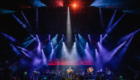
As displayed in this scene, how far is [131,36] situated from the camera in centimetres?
923

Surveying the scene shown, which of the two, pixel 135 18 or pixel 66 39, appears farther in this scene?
pixel 66 39

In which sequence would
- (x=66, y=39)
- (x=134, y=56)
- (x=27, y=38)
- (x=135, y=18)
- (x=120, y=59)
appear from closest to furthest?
(x=135, y=18), (x=134, y=56), (x=120, y=59), (x=27, y=38), (x=66, y=39)

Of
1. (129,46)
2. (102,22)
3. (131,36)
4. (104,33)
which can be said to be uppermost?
(102,22)

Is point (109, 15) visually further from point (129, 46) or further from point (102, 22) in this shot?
point (129, 46)

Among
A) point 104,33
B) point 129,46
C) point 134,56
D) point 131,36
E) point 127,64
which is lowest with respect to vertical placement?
point 127,64

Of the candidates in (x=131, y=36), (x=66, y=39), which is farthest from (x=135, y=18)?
(x=66, y=39)

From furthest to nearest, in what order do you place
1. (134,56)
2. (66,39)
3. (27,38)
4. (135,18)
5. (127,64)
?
(66,39)
(27,38)
(127,64)
(134,56)
(135,18)

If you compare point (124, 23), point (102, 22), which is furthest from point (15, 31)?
point (124, 23)

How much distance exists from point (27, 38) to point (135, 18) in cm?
1141

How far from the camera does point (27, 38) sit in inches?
445

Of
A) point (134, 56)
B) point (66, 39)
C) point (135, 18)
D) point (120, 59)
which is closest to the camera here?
point (135, 18)

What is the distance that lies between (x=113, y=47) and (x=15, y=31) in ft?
36.8

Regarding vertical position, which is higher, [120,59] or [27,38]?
[27,38]

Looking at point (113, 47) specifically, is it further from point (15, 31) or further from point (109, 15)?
point (15, 31)
